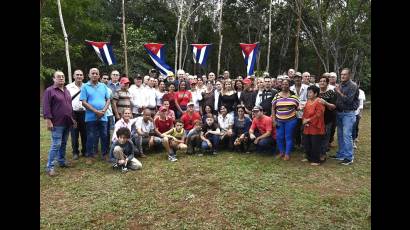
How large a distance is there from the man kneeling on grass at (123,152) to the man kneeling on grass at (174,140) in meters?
0.86

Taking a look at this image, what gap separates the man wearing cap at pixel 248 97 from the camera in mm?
7756

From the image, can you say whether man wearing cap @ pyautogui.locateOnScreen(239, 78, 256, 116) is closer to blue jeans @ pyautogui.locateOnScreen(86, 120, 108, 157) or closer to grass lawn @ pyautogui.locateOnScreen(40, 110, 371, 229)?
grass lawn @ pyautogui.locateOnScreen(40, 110, 371, 229)

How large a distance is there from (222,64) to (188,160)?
27994 millimetres

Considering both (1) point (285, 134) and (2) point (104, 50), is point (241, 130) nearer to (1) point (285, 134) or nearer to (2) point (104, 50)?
(1) point (285, 134)

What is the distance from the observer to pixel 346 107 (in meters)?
6.54

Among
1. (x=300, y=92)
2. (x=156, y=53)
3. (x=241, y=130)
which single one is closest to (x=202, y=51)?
(x=156, y=53)

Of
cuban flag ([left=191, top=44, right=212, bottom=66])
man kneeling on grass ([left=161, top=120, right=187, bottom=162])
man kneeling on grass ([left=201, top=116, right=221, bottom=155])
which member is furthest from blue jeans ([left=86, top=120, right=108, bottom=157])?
cuban flag ([left=191, top=44, right=212, bottom=66])

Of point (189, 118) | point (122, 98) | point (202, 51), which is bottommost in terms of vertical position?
point (189, 118)

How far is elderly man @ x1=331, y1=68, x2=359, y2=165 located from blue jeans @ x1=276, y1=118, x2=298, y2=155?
2.99ft

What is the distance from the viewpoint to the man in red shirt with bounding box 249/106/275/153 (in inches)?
285

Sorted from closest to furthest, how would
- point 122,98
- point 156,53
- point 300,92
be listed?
point 300,92 → point 122,98 → point 156,53

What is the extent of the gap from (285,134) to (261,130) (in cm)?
61

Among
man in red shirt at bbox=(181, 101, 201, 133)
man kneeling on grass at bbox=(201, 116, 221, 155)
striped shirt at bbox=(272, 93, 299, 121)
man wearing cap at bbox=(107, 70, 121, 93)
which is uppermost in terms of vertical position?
man wearing cap at bbox=(107, 70, 121, 93)
